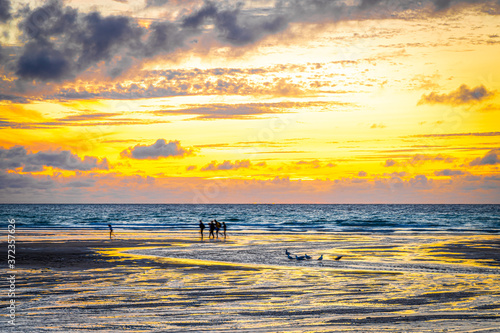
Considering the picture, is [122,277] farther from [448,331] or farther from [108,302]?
[448,331]

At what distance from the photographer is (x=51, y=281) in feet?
67.0

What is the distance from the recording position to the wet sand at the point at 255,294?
13414mm

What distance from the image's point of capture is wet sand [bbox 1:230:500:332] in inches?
528

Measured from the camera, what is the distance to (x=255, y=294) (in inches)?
689

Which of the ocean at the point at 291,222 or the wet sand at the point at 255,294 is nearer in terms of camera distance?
the wet sand at the point at 255,294

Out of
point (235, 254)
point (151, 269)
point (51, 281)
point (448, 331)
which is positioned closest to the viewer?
point (448, 331)

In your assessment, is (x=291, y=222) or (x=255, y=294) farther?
(x=291, y=222)

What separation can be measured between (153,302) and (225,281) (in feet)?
16.1

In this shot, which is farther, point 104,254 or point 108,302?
point 104,254

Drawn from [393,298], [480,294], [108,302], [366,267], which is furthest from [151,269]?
[480,294]

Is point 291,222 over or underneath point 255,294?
underneath

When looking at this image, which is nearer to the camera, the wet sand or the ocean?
the wet sand

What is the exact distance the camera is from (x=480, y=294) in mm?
17656

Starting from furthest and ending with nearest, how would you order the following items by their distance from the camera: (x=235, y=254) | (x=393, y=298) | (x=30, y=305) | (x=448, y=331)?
(x=235, y=254) < (x=393, y=298) < (x=30, y=305) < (x=448, y=331)
